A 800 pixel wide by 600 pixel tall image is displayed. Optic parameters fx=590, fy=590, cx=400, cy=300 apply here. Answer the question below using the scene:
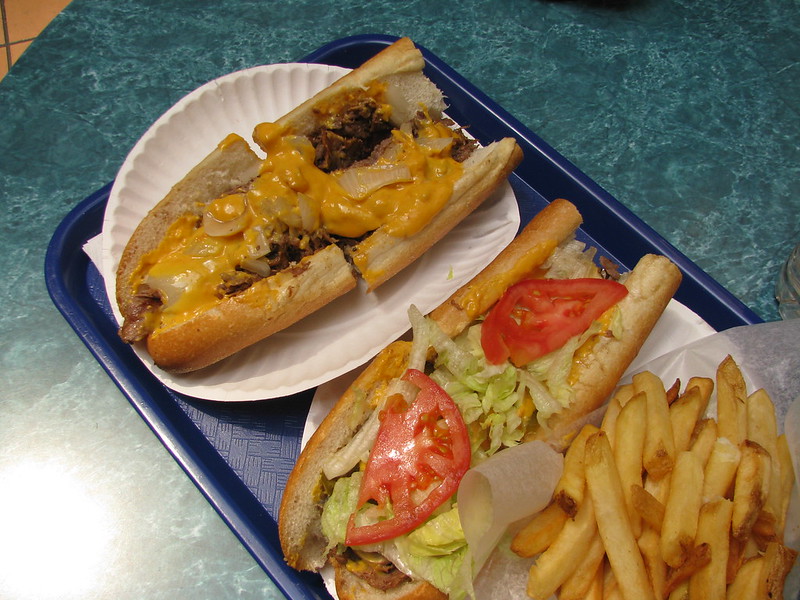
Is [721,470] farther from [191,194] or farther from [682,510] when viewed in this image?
A: [191,194]

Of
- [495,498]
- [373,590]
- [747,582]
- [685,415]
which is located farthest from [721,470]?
[373,590]

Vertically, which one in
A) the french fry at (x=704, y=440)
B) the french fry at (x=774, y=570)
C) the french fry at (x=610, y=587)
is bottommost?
the french fry at (x=610, y=587)

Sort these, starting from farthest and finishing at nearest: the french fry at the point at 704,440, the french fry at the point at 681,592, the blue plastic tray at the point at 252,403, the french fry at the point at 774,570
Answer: the blue plastic tray at the point at 252,403 → the french fry at the point at 704,440 → the french fry at the point at 681,592 → the french fry at the point at 774,570

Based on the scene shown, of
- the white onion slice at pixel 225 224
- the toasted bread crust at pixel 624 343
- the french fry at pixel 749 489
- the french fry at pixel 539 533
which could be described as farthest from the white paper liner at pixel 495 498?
the white onion slice at pixel 225 224

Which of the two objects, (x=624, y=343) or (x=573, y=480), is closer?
(x=573, y=480)

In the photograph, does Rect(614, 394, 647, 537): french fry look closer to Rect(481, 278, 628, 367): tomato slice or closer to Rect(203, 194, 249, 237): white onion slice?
Rect(481, 278, 628, 367): tomato slice

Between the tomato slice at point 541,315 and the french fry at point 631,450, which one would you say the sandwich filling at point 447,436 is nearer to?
the tomato slice at point 541,315
